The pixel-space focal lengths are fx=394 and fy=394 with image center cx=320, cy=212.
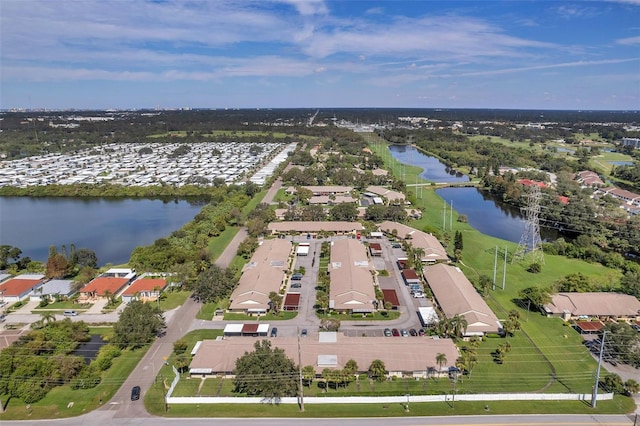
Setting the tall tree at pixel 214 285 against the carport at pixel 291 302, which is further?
the tall tree at pixel 214 285

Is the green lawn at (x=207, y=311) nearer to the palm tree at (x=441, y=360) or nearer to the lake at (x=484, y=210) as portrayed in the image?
the palm tree at (x=441, y=360)

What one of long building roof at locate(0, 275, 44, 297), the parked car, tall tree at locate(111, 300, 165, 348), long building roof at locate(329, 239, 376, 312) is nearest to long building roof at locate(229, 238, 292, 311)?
long building roof at locate(329, 239, 376, 312)

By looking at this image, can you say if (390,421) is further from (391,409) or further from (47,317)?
(47,317)

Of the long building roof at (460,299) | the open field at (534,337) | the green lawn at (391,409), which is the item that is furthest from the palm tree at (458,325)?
the green lawn at (391,409)

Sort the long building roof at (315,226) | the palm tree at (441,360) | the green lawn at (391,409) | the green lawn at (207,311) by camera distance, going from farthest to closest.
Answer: the long building roof at (315,226), the green lawn at (207,311), the palm tree at (441,360), the green lawn at (391,409)

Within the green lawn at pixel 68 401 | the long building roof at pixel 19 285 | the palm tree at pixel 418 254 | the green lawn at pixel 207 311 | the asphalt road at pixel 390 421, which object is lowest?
the asphalt road at pixel 390 421

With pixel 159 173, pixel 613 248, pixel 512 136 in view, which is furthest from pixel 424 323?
pixel 512 136
